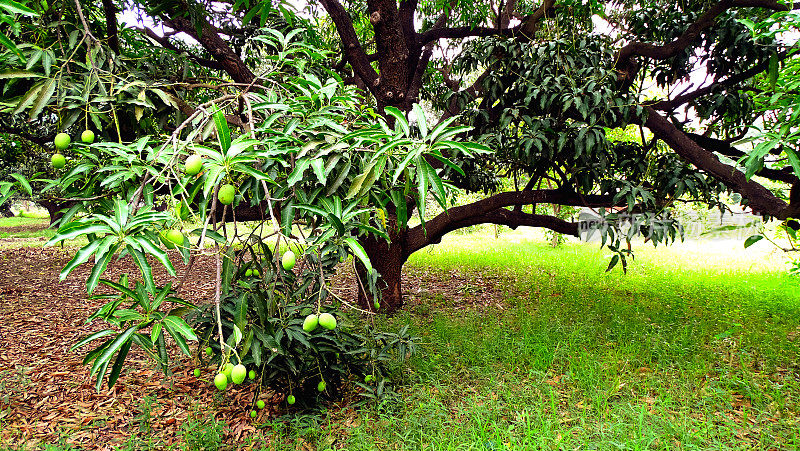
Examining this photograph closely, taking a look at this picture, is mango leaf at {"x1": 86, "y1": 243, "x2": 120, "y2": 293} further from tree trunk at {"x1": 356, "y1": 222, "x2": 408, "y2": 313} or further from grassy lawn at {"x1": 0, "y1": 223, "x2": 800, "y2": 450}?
tree trunk at {"x1": 356, "y1": 222, "x2": 408, "y2": 313}

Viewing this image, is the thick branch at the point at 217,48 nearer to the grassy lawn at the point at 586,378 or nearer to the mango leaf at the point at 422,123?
the mango leaf at the point at 422,123

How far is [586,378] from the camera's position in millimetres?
2828

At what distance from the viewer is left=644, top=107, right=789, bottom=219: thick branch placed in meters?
2.96

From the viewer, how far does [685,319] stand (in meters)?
4.05

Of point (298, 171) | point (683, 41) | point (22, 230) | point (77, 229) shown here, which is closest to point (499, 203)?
point (683, 41)

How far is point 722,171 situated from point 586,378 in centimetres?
185

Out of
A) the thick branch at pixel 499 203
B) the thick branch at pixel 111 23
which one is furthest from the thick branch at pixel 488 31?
the thick branch at pixel 111 23

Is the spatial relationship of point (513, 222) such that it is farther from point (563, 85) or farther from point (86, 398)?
point (86, 398)

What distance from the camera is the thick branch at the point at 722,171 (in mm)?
2965

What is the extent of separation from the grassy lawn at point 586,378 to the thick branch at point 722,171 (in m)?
1.13

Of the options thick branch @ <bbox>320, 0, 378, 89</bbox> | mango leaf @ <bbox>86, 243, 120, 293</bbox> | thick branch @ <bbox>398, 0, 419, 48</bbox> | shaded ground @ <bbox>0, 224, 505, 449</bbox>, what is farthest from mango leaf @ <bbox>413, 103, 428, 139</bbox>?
thick branch @ <bbox>398, 0, 419, 48</bbox>

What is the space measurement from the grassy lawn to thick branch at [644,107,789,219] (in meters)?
1.13

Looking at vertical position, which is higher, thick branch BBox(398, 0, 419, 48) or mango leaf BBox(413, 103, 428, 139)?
thick branch BBox(398, 0, 419, 48)

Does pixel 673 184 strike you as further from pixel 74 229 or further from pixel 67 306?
pixel 67 306
